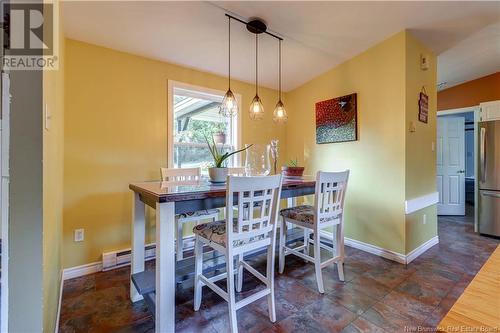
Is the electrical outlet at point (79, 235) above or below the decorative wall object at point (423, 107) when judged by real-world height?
below

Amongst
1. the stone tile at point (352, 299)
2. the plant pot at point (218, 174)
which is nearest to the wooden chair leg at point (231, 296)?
the plant pot at point (218, 174)

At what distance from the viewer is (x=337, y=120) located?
123 inches

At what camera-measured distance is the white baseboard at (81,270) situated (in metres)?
2.15

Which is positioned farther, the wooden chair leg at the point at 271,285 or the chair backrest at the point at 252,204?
the wooden chair leg at the point at 271,285

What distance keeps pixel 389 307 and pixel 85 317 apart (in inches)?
87.4

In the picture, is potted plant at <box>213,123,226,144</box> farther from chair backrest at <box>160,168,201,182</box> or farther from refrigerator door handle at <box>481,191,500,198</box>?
refrigerator door handle at <box>481,191,500,198</box>

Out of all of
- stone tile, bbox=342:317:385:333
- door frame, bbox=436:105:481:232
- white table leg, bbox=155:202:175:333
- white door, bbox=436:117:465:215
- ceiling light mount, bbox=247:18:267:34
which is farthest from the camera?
white door, bbox=436:117:465:215

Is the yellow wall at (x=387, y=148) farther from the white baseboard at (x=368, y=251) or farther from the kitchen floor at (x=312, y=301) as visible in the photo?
the kitchen floor at (x=312, y=301)

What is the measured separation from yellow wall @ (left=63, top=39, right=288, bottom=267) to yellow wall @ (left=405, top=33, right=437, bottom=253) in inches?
106

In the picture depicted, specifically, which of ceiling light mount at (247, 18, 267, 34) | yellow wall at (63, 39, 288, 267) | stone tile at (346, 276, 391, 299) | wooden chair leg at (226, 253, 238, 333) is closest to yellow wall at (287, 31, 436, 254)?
stone tile at (346, 276, 391, 299)

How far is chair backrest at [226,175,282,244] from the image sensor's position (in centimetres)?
139

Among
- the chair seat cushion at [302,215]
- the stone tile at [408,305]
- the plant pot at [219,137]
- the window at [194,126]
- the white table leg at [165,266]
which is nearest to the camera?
the white table leg at [165,266]

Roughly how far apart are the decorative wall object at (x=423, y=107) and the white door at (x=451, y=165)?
221cm

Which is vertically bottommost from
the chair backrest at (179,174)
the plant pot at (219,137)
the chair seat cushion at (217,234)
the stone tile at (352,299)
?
the stone tile at (352,299)
